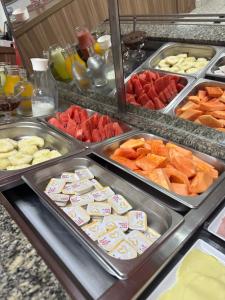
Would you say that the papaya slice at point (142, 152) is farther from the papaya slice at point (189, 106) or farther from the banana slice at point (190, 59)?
the banana slice at point (190, 59)

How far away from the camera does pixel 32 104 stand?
1.72m

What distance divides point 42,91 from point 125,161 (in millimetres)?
857

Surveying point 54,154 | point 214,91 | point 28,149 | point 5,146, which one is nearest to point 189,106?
point 214,91

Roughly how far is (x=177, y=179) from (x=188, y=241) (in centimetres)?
29

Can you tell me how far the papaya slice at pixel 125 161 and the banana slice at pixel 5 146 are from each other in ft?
1.68

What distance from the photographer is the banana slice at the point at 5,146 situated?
137 centimetres

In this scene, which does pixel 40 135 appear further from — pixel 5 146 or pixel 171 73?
pixel 171 73

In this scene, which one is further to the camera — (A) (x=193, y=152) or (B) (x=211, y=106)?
(B) (x=211, y=106)

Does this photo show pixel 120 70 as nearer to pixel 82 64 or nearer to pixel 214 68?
pixel 82 64

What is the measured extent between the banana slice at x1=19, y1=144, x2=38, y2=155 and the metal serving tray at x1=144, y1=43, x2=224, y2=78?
1005 mm

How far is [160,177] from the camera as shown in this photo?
3.38 ft

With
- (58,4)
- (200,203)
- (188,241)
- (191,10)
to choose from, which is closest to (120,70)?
(200,203)

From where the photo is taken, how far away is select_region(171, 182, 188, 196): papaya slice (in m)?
0.98

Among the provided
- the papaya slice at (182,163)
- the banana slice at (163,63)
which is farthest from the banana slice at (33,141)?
the banana slice at (163,63)
